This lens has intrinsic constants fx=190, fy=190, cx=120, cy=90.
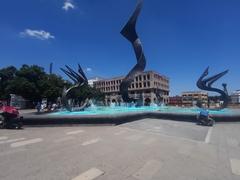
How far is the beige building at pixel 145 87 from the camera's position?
84562 mm

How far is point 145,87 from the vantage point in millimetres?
87188

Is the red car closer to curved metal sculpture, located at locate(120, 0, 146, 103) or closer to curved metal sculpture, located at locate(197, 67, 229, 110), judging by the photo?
curved metal sculpture, located at locate(120, 0, 146, 103)

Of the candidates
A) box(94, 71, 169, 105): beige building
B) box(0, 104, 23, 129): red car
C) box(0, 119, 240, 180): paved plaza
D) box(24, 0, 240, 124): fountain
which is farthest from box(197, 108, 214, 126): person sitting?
box(94, 71, 169, 105): beige building

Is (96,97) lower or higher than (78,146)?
higher

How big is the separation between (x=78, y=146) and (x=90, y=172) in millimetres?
2314

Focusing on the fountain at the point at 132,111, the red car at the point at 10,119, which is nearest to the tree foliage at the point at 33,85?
the fountain at the point at 132,111

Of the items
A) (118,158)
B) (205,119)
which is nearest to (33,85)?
(205,119)

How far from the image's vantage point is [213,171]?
179 inches

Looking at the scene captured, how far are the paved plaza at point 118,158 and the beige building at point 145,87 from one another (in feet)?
216

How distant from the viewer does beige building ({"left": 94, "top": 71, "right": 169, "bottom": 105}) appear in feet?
277

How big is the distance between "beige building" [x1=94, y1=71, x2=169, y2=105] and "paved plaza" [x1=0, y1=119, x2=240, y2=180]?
65746 millimetres

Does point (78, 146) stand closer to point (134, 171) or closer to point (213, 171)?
point (134, 171)

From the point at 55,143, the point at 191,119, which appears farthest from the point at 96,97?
the point at 55,143

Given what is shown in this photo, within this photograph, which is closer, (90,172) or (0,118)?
(90,172)
